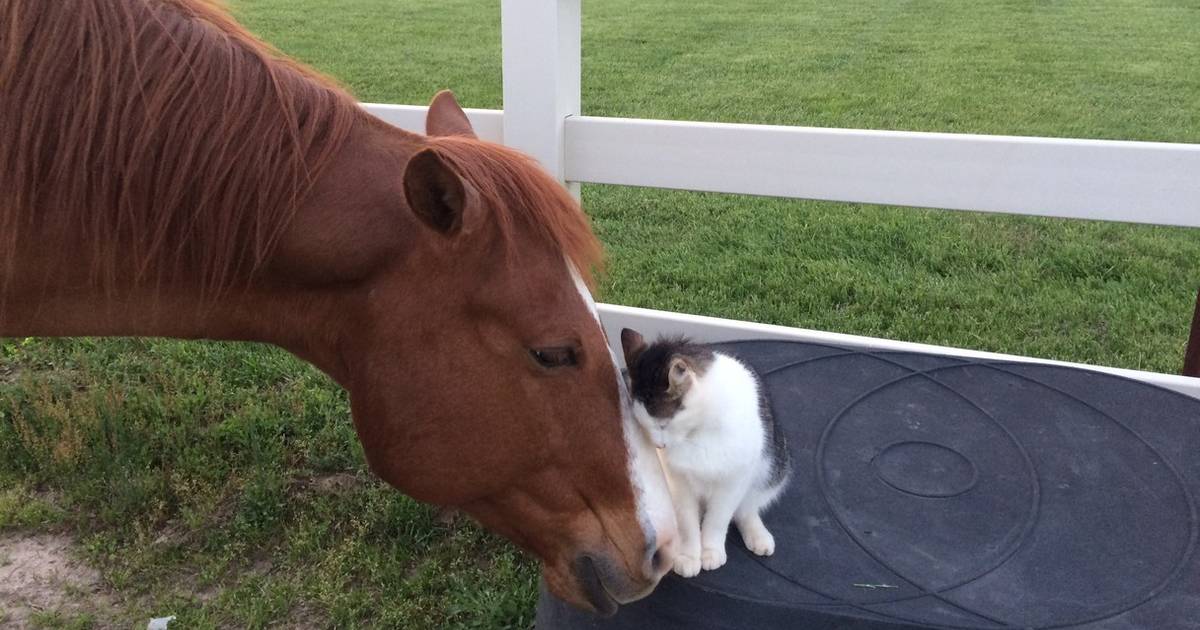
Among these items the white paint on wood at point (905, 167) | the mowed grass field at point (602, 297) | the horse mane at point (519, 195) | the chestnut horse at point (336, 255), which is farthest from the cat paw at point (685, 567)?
the white paint on wood at point (905, 167)

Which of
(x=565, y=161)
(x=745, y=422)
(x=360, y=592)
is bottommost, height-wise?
(x=360, y=592)

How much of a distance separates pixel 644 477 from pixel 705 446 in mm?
195

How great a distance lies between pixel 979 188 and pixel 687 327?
1.08 metres

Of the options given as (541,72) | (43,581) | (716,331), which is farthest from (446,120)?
(43,581)

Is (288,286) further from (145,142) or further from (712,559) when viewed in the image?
(712,559)

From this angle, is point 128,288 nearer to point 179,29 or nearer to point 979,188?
point 179,29

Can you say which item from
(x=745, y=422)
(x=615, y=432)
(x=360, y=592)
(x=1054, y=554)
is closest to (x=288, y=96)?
(x=615, y=432)

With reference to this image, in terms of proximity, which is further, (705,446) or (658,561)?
(705,446)

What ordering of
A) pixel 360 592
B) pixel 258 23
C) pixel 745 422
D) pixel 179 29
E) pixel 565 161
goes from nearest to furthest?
pixel 179 29 → pixel 745 422 → pixel 360 592 → pixel 565 161 → pixel 258 23

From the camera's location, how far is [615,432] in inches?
68.3

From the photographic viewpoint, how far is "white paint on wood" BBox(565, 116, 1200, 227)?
2.66m

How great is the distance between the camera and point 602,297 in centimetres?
436

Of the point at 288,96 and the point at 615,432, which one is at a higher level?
the point at 288,96

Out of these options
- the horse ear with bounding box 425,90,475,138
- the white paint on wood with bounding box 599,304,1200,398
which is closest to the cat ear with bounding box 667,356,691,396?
the horse ear with bounding box 425,90,475,138
